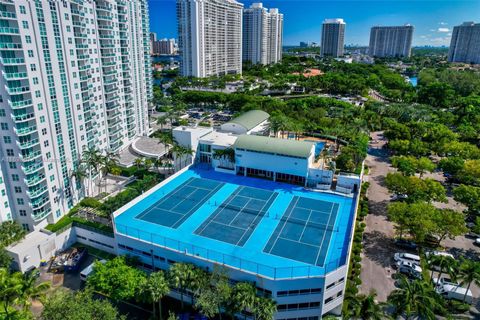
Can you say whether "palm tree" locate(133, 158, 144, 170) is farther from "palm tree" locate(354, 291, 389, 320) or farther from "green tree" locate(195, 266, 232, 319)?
"palm tree" locate(354, 291, 389, 320)

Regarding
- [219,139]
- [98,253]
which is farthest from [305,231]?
[98,253]

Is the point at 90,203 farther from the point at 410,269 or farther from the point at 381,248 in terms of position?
the point at 410,269

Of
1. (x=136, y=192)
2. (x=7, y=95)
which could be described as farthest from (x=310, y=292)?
(x=7, y=95)

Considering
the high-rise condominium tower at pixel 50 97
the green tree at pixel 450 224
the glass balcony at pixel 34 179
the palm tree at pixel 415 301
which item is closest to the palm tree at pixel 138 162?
the high-rise condominium tower at pixel 50 97

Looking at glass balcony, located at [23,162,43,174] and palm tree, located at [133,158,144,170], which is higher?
glass balcony, located at [23,162,43,174]

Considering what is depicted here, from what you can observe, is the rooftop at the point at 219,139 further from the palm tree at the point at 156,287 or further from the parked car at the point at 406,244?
the parked car at the point at 406,244

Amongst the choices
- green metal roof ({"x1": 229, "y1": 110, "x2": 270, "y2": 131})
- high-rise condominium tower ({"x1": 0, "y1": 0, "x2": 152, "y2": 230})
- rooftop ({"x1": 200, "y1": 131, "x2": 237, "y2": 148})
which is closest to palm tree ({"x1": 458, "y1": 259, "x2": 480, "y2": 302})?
rooftop ({"x1": 200, "y1": 131, "x2": 237, "y2": 148})
